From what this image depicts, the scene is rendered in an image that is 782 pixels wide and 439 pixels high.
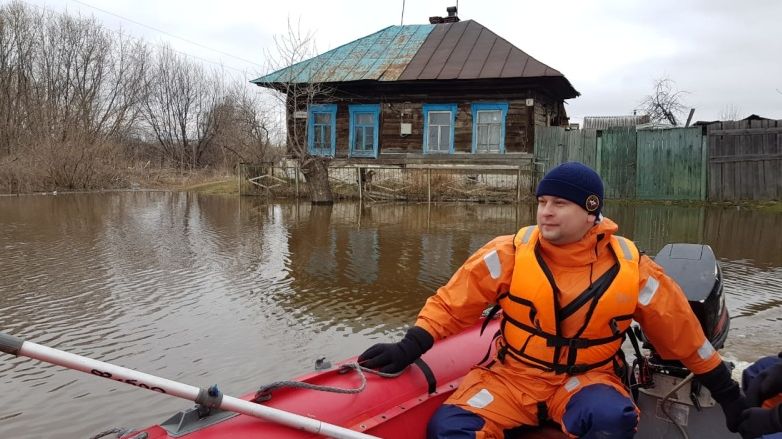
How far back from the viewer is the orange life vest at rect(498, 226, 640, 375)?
2.31 metres

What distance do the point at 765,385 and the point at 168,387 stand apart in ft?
6.45

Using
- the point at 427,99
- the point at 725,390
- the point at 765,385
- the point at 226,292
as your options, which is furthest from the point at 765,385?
the point at 427,99

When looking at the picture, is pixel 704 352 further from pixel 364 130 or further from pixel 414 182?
pixel 364 130

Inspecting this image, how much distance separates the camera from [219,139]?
3841cm

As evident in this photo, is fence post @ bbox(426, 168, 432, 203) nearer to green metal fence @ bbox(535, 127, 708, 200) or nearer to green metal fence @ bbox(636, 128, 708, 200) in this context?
green metal fence @ bbox(535, 127, 708, 200)

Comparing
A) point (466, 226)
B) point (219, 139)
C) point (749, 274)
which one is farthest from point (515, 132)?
point (219, 139)

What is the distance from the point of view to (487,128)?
60.1 feet

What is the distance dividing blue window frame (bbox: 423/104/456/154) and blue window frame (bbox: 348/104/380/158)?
1708 millimetres

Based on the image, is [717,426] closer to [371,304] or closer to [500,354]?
[500,354]

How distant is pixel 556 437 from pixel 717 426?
834 mm

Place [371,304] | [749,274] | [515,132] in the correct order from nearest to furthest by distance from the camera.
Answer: [371,304], [749,274], [515,132]

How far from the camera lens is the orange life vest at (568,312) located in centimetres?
231

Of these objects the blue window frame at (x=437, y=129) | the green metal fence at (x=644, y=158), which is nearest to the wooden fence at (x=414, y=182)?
the blue window frame at (x=437, y=129)

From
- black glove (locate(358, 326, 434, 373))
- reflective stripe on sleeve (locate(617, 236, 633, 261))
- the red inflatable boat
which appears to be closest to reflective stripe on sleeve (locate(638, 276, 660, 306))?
reflective stripe on sleeve (locate(617, 236, 633, 261))
